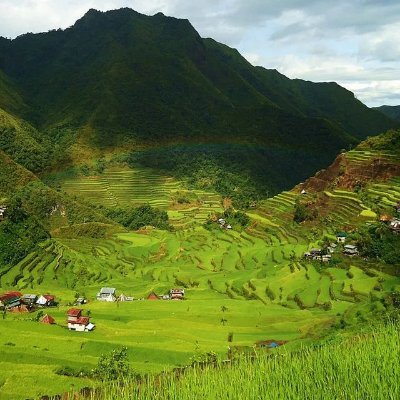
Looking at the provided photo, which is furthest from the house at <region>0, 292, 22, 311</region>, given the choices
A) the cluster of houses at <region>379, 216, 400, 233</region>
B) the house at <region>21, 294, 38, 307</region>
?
the cluster of houses at <region>379, 216, 400, 233</region>

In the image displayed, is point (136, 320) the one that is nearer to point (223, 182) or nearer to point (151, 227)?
point (151, 227)

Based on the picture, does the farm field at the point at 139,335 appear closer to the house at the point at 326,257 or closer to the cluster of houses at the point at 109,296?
the cluster of houses at the point at 109,296

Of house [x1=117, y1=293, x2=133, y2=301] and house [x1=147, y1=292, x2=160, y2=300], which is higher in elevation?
house [x1=117, y1=293, x2=133, y2=301]

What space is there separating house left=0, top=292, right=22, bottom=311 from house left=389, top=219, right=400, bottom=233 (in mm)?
38128

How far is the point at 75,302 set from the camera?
4441cm

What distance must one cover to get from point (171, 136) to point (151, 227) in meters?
60.9

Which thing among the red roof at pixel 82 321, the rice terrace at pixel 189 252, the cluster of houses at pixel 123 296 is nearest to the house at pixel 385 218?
the rice terrace at pixel 189 252

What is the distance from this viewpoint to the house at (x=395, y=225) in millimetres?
51906

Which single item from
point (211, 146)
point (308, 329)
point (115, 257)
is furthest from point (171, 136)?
point (308, 329)

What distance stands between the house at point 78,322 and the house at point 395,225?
112 ft

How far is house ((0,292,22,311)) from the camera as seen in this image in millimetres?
40909

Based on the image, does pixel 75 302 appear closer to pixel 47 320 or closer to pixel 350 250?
pixel 47 320

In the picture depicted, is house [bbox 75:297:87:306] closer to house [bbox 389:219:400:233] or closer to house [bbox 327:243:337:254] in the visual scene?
house [bbox 327:243:337:254]

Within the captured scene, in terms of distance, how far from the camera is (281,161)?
134 meters
